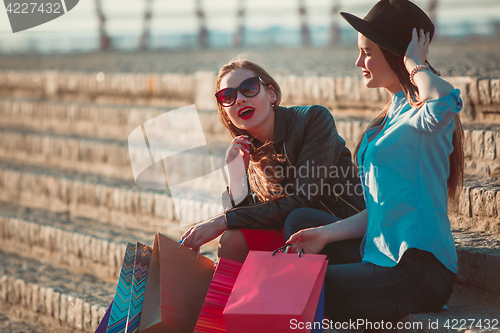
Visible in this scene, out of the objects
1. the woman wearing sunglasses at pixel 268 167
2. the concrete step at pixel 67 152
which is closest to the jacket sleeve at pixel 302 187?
the woman wearing sunglasses at pixel 268 167

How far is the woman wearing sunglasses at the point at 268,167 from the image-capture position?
70.9 inches

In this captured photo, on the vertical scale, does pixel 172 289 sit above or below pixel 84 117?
below

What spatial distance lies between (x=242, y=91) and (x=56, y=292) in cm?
151

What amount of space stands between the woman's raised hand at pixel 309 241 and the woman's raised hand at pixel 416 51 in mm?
571

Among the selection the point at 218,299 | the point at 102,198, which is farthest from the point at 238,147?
the point at 102,198

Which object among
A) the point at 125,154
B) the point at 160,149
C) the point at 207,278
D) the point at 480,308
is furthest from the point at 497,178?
the point at 125,154

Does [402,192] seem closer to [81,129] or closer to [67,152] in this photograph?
[67,152]

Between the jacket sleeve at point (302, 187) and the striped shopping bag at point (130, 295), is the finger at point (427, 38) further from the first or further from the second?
the striped shopping bag at point (130, 295)

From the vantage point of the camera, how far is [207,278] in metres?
1.68

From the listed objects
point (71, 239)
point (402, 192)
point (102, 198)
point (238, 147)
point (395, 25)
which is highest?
point (395, 25)

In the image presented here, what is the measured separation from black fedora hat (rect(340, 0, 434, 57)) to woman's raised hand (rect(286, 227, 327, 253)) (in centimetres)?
61

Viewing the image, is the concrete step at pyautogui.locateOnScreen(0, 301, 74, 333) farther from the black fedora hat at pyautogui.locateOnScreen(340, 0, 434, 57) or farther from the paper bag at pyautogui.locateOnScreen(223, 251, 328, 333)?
the black fedora hat at pyautogui.locateOnScreen(340, 0, 434, 57)

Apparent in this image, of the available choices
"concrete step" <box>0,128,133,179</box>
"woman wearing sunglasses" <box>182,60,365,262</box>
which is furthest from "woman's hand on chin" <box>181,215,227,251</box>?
"concrete step" <box>0,128,133,179</box>

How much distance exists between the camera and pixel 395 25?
1466mm
